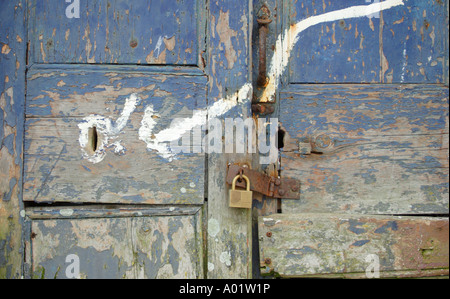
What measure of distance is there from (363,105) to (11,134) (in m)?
1.11

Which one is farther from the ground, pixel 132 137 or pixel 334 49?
pixel 334 49

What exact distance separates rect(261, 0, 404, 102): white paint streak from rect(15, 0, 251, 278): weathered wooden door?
88 mm

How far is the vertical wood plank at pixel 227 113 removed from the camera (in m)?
1.08

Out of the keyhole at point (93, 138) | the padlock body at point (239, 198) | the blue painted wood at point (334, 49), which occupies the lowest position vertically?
the padlock body at point (239, 198)

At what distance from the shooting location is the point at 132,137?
1072 mm

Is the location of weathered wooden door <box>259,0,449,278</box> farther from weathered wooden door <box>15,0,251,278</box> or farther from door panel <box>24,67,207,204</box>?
door panel <box>24,67,207,204</box>

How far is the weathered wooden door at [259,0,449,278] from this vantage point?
1.10m

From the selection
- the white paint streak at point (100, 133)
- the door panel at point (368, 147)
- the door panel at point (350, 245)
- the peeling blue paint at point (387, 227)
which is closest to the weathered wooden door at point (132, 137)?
the white paint streak at point (100, 133)

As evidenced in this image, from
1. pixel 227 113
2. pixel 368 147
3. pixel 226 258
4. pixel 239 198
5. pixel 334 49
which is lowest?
pixel 226 258

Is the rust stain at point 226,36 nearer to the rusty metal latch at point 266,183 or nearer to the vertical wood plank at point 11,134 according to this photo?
the rusty metal latch at point 266,183

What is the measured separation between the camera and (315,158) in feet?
3.64

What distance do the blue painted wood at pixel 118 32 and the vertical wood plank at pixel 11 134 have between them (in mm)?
57

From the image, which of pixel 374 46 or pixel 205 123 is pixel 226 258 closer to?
pixel 205 123

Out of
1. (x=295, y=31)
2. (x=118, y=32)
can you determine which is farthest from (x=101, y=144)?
(x=295, y=31)
